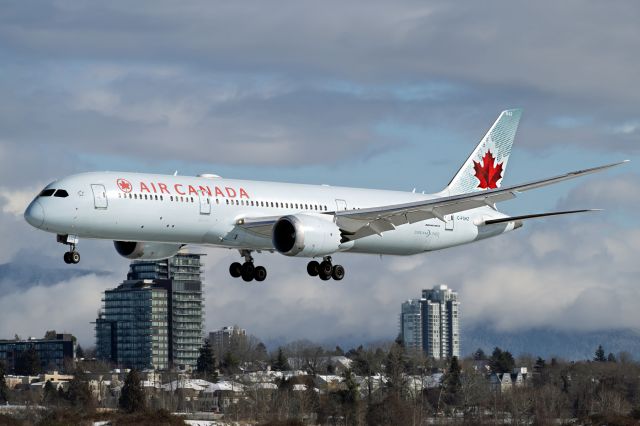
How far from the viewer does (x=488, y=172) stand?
325ft

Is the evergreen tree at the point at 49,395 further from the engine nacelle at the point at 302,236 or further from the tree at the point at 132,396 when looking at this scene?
the engine nacelle at the point at 302,236

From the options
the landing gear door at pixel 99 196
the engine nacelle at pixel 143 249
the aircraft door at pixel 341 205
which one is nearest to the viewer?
the landing gear door at pixel 99 196

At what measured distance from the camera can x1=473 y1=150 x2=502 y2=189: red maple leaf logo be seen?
323 feet

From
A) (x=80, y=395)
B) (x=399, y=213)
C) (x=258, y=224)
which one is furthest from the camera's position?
(x=80, y=395)

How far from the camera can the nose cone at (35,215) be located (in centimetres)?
7200

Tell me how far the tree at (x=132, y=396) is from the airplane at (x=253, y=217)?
74.2m

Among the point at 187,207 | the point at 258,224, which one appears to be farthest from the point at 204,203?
the point at 258,224

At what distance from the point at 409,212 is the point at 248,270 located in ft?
35.7

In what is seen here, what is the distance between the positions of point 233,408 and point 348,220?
80.8 m

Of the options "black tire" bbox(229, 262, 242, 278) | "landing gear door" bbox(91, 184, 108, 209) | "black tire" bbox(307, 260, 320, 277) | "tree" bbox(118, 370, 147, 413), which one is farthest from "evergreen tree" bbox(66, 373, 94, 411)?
"landing gear door" bbox(91, 184, 108, 209)

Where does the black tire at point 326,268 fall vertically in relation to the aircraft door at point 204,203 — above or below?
below

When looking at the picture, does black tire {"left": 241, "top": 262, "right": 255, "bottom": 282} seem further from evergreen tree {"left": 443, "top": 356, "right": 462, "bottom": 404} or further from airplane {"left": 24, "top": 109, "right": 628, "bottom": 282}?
evergreen tree {"left": 443, "top": 356, "right": 462, "bottom": 404}

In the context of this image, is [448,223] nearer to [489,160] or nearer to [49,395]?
[489,160]

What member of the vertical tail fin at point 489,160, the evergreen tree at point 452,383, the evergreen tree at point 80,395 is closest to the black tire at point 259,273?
the vertical tail fin at point 489,160
